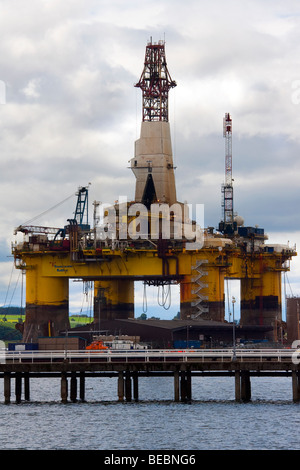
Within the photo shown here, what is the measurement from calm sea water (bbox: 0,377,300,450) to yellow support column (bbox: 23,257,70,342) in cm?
7246

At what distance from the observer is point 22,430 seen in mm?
88875

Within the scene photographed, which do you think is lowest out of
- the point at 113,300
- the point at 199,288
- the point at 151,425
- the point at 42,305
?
the point at 151,425

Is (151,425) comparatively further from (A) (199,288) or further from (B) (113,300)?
(B) (113,300)

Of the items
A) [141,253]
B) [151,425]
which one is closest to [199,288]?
[141,253]

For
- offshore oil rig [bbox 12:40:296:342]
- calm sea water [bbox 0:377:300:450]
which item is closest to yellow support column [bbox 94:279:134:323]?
offshore oil rig [bbox 12:40:296:342]

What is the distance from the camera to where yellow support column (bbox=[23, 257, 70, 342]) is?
181 m

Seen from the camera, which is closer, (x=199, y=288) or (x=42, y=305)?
(x=199, y=288)

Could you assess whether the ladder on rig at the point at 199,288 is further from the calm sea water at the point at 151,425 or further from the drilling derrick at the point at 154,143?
the calm sea water at the point at 151,425

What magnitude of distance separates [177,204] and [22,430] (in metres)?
101

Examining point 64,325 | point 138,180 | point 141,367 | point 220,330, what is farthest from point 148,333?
point 141,367

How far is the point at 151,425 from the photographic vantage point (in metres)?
90.6

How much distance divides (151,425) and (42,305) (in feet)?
305

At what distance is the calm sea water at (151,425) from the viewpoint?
82250 mm
